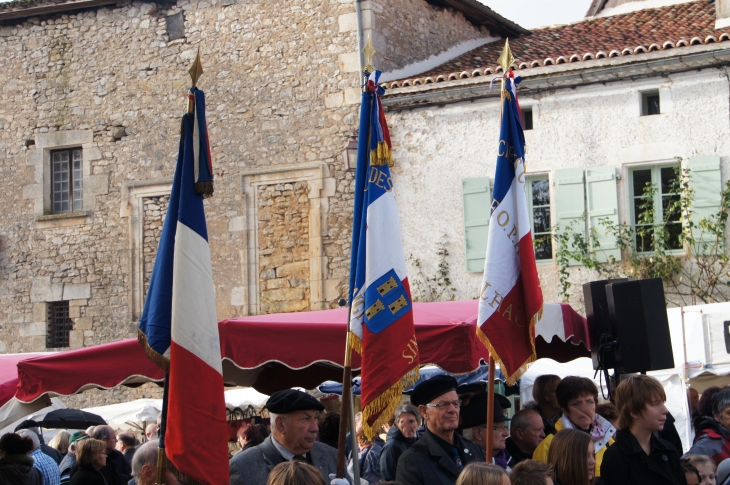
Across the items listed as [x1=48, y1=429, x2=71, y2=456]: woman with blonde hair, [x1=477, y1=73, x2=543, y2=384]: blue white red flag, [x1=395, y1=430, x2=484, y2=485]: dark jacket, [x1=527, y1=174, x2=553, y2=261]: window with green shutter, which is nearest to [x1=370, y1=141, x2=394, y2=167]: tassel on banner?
[x1=477, y1=73, x2=543, y2=384]: blue white red flag

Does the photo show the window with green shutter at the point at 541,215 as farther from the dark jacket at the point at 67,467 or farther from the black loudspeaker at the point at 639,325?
the dark jacket at the point at 67,467

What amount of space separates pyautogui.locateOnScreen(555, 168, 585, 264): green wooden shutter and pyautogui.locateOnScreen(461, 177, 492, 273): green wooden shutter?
1050 mm

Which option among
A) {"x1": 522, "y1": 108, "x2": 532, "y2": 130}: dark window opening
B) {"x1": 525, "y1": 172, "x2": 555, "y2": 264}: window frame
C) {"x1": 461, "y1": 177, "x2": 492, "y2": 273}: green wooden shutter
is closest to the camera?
{"x1": 525, "y1": 172, "x2": 555, "y2": 264}: window frame

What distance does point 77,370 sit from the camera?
693 centimetres

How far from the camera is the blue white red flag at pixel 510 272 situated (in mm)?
6461

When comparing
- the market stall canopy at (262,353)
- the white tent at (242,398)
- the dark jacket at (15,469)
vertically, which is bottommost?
the white tent at (242,398)

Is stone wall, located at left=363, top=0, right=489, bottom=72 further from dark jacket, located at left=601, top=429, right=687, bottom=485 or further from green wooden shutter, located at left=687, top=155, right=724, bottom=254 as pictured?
dark jacket, located at left=601, top=429, right=687, bottom=485

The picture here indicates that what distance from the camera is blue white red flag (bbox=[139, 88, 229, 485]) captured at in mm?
5133

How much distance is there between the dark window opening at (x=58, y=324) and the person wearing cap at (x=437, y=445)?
43.7 ft

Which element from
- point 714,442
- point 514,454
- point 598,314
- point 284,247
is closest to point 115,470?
point 514,454

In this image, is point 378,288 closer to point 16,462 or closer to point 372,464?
point 372,464

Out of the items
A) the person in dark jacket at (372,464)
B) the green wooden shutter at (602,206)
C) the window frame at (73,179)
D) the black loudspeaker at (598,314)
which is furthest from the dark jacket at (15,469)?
the window frame at (73,179)

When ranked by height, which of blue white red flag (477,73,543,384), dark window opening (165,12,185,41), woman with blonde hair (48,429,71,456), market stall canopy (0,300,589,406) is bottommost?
woman with blonde hair (48,429,71,456)

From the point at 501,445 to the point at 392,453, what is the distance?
0.82m
